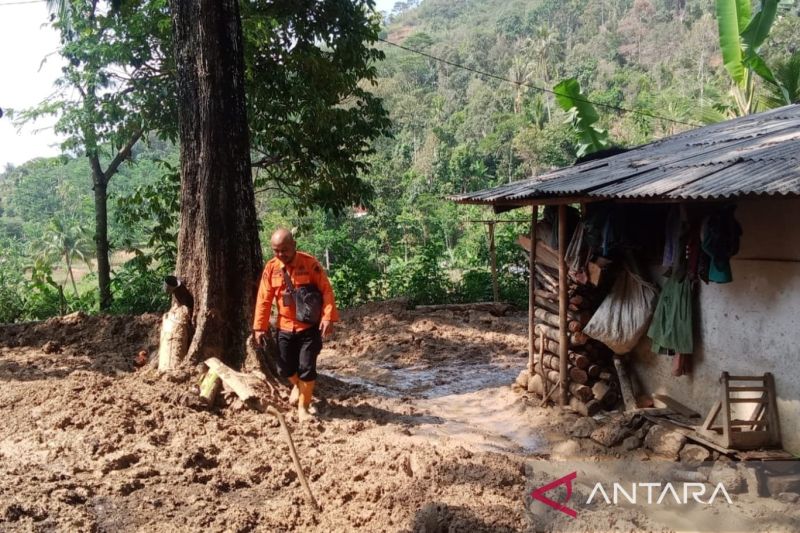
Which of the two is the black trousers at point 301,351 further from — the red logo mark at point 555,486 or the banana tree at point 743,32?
the banana tree at point 743,32

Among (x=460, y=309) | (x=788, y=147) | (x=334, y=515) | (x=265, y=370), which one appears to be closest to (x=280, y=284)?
(x=265, y=370)

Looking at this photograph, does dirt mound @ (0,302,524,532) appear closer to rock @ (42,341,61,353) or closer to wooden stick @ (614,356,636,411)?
rock @ (42,341,61,353)

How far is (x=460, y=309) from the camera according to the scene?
42.2 feet

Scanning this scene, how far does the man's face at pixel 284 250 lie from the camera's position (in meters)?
5.42

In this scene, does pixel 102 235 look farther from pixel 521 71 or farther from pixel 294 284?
pixel 521 71

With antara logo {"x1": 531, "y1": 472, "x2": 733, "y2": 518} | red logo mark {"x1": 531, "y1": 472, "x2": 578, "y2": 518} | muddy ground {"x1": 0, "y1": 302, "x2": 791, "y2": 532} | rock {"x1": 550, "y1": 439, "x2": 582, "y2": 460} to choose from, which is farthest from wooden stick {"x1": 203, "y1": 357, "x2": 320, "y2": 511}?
rock {"x1": 550, "y1": 439, "x2": 582, "y2": 460}

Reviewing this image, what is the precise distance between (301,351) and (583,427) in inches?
110

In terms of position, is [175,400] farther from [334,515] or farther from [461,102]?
[461,102]

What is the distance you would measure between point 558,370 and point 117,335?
598 centimetres

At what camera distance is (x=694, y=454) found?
4.97 metres

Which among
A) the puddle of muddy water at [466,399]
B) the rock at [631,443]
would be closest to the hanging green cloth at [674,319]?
the rock at [631,443]

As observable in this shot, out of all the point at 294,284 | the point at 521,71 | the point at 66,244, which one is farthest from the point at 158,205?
the point at 521,71

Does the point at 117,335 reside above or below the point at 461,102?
below

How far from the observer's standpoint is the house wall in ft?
15.3
